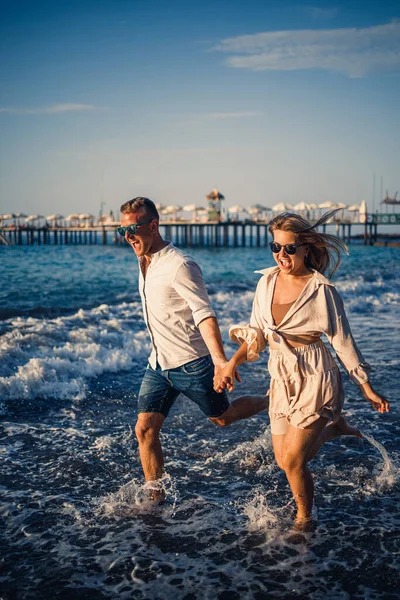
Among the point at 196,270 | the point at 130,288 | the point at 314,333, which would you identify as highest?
the point at 196,270

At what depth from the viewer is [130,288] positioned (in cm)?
2620

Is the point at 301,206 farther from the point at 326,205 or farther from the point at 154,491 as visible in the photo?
the point at 154,491

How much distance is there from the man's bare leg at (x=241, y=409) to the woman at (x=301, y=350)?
70cm

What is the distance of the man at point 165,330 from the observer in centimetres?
388

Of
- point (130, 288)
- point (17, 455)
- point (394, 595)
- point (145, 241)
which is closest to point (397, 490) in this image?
point (394, 595)

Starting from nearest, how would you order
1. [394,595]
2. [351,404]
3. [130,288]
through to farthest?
[394,595], [351,404], [130,288]

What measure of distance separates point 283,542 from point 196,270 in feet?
5.76

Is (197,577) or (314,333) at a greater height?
(314,333)

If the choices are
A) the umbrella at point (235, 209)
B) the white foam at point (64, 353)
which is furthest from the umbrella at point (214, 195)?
the white foam at point (64, 353)

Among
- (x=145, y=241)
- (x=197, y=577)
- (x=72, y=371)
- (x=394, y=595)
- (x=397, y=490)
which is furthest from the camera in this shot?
(x=72, y=371)

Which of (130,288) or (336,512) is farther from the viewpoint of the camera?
(130,288)

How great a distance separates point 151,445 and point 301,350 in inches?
50.5

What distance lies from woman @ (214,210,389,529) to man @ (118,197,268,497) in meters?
0.37

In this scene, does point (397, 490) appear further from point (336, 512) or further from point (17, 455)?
point (17, 455)
